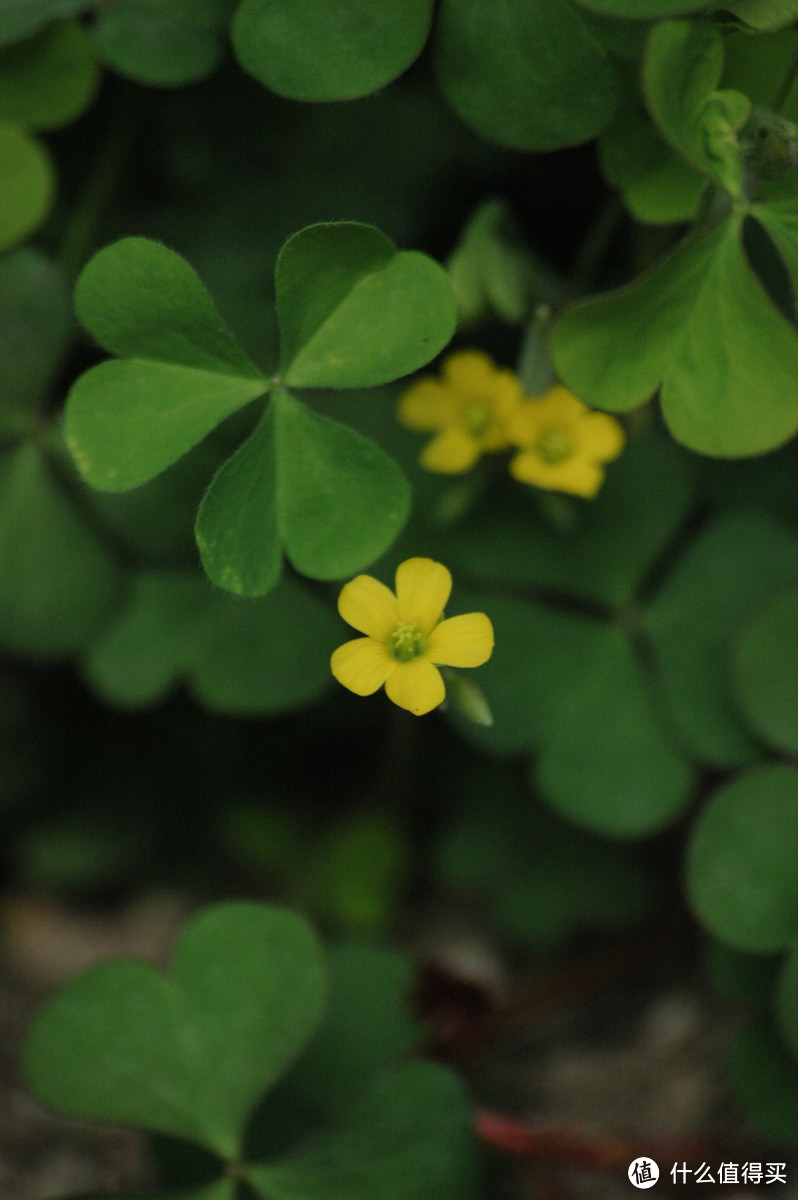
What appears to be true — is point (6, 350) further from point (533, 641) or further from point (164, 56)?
point (533, 641)

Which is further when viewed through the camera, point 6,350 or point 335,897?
point 335,897

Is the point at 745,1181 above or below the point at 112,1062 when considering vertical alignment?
below

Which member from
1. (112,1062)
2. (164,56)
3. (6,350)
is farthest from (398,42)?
(112,1062)

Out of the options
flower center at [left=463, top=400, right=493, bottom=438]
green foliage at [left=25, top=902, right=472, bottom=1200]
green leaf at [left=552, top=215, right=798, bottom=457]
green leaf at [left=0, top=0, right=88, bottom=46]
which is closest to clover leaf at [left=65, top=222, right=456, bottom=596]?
green leaf at [left=552, top=215, right=798, bottom=457]

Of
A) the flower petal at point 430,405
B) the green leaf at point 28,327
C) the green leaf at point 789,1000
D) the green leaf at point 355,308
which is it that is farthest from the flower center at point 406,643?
the green leaf at point 28,327

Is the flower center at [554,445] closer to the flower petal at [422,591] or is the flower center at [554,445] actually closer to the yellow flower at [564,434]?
the yellow flower at [564,434]

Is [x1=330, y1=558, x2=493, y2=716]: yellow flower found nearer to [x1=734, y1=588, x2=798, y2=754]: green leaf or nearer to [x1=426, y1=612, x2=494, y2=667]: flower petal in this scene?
[x1=426, y1=612, x2=494, y2=667]: flower petal

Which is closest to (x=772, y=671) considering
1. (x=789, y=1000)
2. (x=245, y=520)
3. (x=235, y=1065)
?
(x=789, y=1000)

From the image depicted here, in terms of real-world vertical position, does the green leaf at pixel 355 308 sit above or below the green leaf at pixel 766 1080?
above
